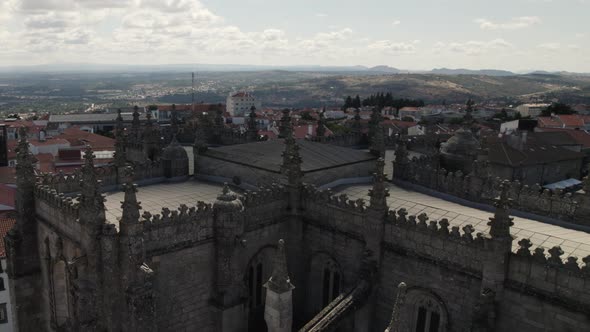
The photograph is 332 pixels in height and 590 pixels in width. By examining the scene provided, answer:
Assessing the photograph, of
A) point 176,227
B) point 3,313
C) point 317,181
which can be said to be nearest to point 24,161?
point 176,227

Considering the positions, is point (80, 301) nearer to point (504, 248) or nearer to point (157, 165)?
point (157, 165)

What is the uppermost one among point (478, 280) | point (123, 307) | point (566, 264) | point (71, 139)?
point (566, 264)

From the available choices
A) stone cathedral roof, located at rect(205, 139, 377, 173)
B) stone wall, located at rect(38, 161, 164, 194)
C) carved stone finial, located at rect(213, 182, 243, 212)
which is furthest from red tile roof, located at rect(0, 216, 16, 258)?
carved stone finial, located at rect(213, 182, 243, 212)

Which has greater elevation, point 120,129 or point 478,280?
point 120,129

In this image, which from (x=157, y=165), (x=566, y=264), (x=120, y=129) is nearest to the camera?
(x=566, y=264)

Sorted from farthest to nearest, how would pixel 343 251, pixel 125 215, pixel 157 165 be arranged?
1. pixel 157 165
2. pixel 343 251
3. pixel 125 215

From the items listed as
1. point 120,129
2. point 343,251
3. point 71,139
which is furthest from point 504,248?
point 71,139

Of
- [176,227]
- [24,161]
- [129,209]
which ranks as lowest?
[176,227]

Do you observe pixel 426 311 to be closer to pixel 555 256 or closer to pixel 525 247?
pixel 525 247
